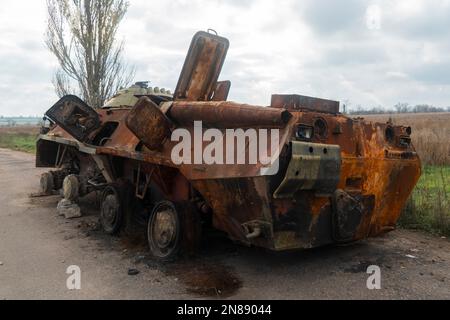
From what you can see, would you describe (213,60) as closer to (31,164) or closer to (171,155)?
(171,155)

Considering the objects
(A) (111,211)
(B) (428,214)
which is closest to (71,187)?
(A) (111,211)

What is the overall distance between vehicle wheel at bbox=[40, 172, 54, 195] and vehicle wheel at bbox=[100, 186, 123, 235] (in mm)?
3477

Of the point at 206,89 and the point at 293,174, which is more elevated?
the point at 206,89

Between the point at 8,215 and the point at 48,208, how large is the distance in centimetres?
73

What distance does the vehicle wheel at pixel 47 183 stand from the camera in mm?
9672

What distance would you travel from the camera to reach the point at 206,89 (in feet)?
20.3

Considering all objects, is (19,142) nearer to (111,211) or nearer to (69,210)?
(69,210)

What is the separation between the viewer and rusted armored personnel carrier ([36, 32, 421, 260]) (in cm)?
416

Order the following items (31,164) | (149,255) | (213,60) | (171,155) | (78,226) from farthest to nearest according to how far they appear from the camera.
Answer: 1. (31,164)
2. (78,226)
3. (213,60)
4. (149,255)
5. (171,155)

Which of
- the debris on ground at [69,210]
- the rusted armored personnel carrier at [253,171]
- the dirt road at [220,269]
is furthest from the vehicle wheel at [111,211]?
the debris on ground at [69,210]

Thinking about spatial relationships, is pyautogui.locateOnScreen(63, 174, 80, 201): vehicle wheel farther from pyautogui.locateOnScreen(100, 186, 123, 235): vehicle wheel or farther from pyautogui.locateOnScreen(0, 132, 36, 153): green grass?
pyautogui.locateOnScreen(0, 132, 36, 153): green grass

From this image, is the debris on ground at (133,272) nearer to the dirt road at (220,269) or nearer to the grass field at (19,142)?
the dirt road at (220,269)

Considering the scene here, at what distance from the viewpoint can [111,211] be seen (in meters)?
6.45
